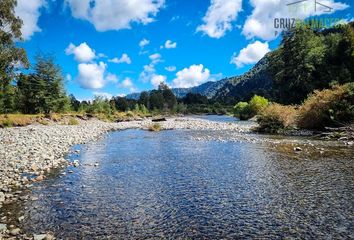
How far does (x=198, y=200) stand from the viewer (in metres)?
11.2

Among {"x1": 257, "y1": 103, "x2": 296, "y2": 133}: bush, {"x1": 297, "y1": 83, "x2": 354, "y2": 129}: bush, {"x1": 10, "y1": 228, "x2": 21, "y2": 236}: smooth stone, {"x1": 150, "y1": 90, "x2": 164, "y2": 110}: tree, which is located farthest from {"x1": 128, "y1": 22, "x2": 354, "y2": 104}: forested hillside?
{"x1": 150, "y1": 90, "x2": 164, "y2": 110}: tree

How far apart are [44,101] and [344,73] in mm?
59364

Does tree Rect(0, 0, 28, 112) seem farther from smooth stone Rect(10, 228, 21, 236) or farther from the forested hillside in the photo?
the forested hillside

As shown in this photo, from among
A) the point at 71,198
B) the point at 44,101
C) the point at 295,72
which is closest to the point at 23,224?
the point at 71,198

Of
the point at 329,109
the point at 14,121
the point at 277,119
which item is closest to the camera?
the point at 329,109

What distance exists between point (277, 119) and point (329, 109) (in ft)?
22.4

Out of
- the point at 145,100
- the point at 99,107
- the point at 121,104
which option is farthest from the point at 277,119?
the point at 145,100

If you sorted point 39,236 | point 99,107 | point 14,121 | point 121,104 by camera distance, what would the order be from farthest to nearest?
point 121,104, point 99,107, point 14,121, point 39,236

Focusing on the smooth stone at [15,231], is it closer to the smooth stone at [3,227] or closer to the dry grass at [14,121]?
the smooth stone at [3,227]

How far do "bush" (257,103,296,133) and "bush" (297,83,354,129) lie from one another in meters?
1.21

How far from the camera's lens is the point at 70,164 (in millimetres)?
17438

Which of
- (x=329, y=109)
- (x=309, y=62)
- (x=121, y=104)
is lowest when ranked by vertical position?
(x=329, y=109)

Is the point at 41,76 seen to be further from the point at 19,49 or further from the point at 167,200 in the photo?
the point at 167,200

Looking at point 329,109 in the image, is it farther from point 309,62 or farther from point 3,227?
point 309,62
